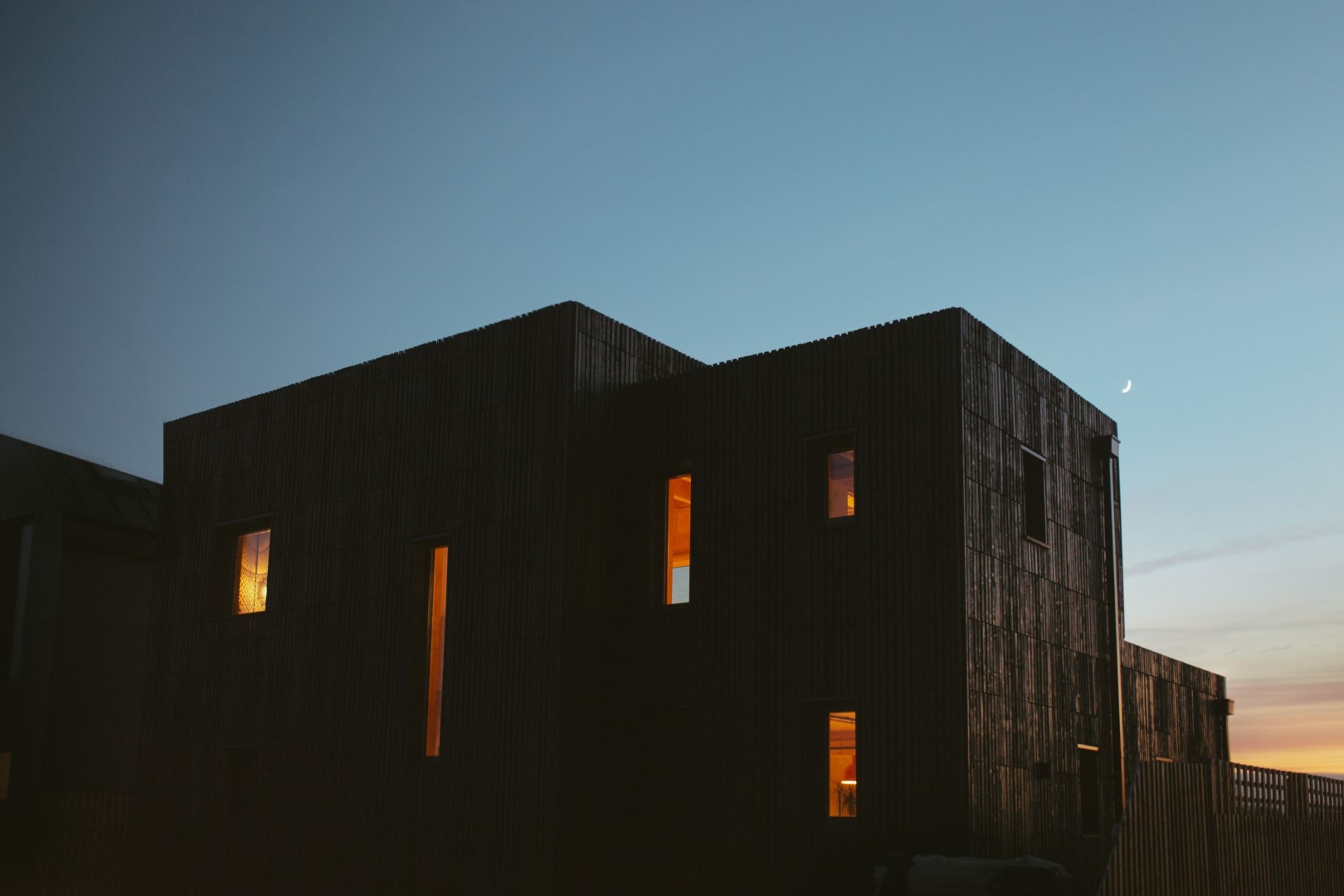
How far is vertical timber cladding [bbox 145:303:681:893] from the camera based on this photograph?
13.7 metres

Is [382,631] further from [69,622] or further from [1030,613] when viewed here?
[69,622]

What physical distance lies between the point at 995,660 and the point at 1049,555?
218cm

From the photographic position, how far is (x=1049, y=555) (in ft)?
46.7

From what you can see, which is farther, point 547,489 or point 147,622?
point 147,622

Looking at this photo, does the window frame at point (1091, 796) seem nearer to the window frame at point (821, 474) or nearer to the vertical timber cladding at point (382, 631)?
the window frame at point (821, 474)

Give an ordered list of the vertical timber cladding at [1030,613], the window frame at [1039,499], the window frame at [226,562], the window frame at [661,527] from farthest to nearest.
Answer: the window frame at [226,562]
the window frame at [661,527]
the window frame at [1039,499]
the vertical timber cladding at [1030,613]

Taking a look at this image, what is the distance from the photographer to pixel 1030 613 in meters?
13.5

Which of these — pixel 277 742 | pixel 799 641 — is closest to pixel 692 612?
pixel 799 641

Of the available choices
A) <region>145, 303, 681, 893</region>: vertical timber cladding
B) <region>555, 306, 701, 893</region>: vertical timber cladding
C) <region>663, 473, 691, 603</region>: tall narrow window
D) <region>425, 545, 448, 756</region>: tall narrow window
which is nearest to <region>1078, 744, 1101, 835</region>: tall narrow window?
<region>663, 473, 691, 603</region>: tall narrow window

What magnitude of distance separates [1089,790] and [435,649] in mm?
7741

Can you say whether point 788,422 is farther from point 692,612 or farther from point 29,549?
point 29,549

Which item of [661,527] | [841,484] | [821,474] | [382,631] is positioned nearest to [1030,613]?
[841,484]

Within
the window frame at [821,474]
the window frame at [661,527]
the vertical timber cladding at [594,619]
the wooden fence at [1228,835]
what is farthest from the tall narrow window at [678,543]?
the wooden fence at [1228,835]

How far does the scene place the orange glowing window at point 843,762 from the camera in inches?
490
